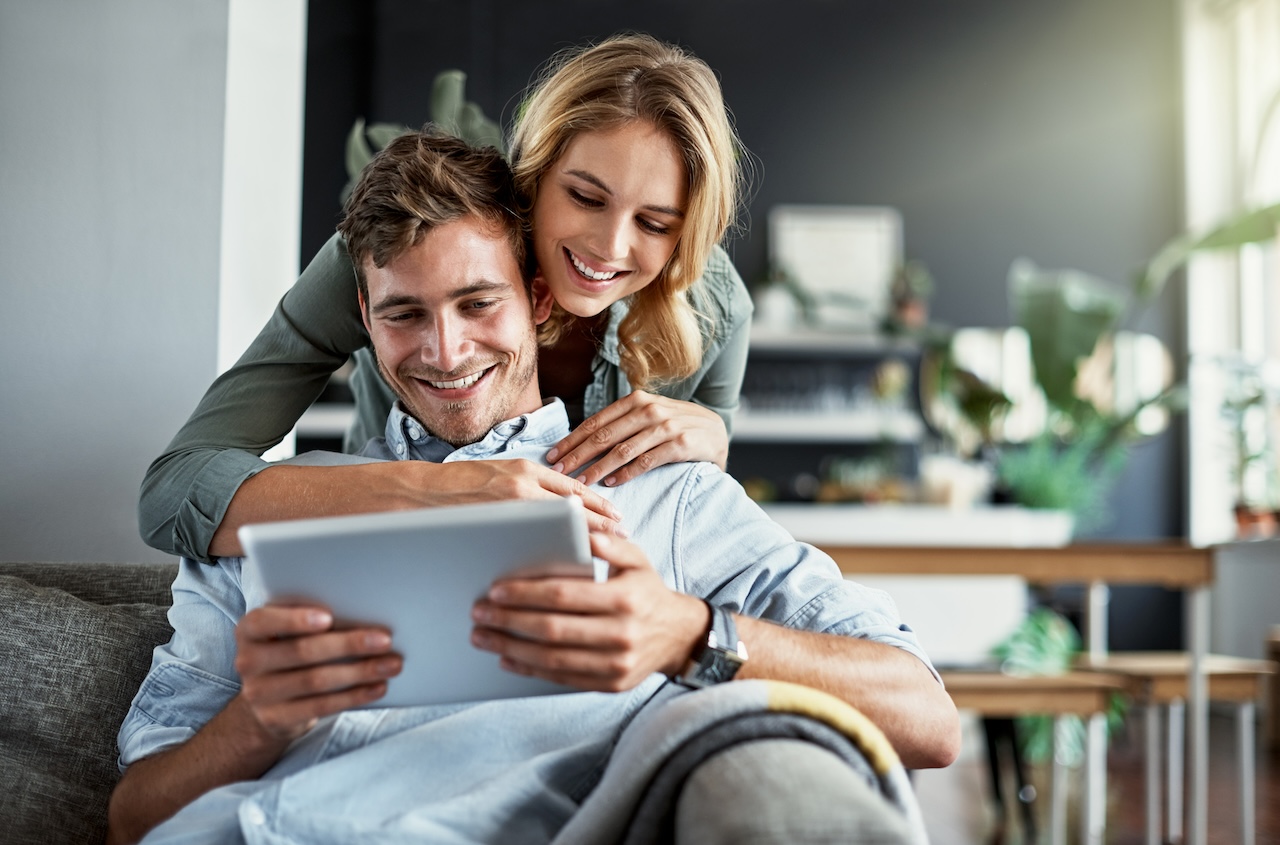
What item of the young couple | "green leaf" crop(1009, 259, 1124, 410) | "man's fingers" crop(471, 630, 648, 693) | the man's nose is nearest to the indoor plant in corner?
"green leaf" crop(1009, 259, 1124, 410)

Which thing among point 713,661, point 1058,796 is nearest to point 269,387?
point 713,661

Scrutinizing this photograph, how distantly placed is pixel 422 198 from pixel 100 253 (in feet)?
2.83

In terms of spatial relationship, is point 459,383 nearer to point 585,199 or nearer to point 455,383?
point 455,383

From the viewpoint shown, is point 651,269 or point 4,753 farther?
point 651,269

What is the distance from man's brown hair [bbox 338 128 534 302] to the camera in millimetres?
1419

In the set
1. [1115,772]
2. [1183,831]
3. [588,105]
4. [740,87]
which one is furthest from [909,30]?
[588,105]

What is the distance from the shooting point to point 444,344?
141 centimetres

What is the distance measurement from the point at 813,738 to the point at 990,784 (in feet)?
10.6

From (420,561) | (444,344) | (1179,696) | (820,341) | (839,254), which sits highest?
(839,254)

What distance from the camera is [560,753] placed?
1190mm

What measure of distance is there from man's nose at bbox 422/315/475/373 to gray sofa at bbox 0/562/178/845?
1.67ft

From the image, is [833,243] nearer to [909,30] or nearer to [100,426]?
[909,30]

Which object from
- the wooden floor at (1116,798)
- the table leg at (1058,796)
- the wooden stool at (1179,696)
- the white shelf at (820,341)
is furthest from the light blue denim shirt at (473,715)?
the white shelf at (820,341)

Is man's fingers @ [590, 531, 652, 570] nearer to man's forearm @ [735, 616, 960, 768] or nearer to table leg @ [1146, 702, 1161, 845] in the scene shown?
man's forearm @ [735, 616, 960, 768]
